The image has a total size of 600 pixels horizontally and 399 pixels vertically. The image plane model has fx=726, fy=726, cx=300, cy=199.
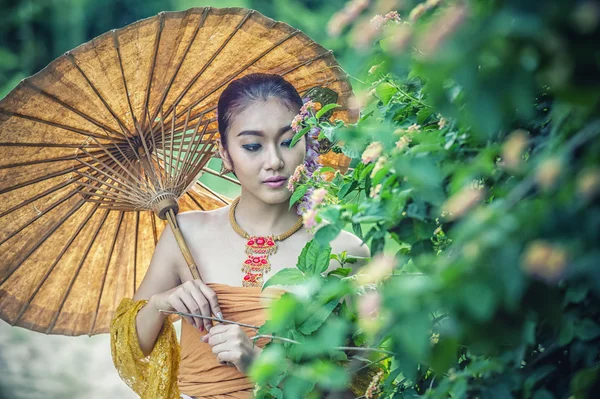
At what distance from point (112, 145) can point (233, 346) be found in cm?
74

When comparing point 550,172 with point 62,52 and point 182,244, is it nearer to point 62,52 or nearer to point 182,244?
point 182,244

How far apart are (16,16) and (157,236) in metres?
5.01

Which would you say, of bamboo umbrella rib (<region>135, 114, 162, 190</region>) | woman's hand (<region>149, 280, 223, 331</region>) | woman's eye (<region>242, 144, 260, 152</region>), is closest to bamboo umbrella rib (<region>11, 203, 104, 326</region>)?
bamboo umbrella rib (<region>135, 114, 162, 190</region>)

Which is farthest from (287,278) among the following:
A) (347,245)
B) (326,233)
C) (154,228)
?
(154,228)

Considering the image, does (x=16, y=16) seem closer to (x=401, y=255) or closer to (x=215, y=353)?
(x=215, y=353)

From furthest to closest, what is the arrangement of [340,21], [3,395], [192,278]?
[3,395]
[192,278]
[340,21]

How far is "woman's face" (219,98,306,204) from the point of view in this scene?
195 cm

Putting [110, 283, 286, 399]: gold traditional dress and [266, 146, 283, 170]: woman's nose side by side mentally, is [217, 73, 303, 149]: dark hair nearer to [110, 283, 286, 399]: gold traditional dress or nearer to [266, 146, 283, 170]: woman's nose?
[266, 146, 283, 170]: woman's nose

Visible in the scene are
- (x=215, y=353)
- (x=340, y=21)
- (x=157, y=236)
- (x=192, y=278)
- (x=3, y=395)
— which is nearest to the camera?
(x=340, y=21)

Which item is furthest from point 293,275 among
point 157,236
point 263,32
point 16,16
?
point 16,16

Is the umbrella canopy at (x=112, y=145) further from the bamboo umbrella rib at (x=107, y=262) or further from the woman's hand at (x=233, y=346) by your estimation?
A: the woman's hand at (x=233, y=346)

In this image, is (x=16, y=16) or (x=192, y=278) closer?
(x=192, y=278)

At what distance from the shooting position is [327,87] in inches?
84.4

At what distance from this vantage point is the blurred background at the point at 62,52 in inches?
198
